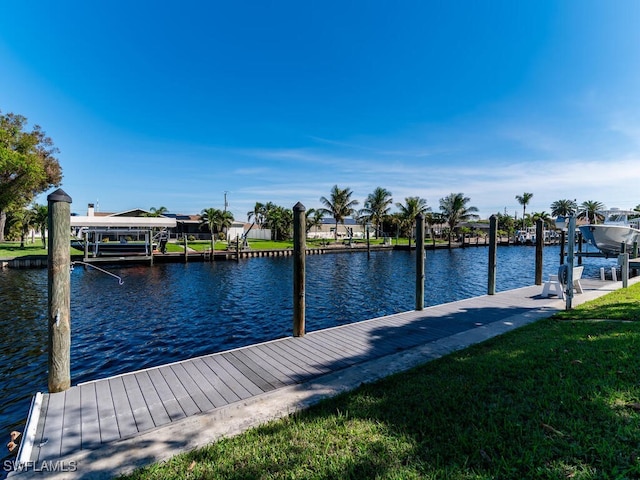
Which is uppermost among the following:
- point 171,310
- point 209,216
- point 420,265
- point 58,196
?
point 209,216

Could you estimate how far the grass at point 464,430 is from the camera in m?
2.76

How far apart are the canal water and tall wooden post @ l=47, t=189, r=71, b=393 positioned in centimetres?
194

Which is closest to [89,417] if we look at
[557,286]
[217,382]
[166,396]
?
[166,396]

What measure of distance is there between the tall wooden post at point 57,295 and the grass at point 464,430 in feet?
8.62

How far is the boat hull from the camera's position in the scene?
811 inches

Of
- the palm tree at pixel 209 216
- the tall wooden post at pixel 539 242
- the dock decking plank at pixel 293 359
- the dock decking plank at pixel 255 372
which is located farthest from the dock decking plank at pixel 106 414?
the palm tree at pixel 209 216

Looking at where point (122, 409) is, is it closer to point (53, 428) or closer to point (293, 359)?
point (53, 428)

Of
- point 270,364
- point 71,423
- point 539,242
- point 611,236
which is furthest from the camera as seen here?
point 611,236

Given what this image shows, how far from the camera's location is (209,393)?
4.59 m

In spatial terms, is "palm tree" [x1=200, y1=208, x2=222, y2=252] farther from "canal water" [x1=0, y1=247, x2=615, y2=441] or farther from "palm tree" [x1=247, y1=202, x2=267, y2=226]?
"canal water" [x1=0, y1=247, x2=615, y2=441]

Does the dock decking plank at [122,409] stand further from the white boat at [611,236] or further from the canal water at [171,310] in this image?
the white boat at [611,236]

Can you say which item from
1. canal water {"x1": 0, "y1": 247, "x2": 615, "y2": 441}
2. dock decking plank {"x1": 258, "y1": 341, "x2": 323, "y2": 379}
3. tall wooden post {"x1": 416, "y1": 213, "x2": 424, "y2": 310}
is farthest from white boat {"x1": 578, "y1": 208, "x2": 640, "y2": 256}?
dock decking plank {"x1": 258, "y1": 341, "x2": 323, "y2": 379}

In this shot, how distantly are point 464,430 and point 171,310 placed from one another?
45.7 feet

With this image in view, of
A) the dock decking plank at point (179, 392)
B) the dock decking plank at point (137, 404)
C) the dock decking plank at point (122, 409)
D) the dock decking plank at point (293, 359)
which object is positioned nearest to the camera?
the dock decking plank at point (122, 409)
